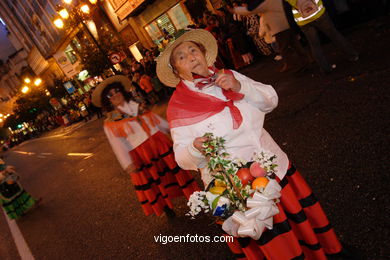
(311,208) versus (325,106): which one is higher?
(311,208)

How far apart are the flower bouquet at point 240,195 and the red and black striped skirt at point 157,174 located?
2.34 meters

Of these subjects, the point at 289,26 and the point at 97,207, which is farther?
the point at 289,26

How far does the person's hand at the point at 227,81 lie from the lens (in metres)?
1.79

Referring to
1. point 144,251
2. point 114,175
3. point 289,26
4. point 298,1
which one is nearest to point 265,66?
point 289,26

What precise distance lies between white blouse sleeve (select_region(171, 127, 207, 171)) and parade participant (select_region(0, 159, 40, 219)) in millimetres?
7358

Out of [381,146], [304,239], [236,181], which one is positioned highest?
[236,181]

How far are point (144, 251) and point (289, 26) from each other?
5.89 metres

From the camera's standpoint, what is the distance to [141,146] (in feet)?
12.7

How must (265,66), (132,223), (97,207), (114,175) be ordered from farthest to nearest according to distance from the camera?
(265,66)
(114,175)
(97,207)
(132,223)

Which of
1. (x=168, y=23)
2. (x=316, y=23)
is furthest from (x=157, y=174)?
(x=168, y=23)

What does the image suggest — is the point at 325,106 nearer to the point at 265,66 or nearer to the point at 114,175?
the point at 265,66

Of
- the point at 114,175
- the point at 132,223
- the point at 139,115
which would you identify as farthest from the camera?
the point at 114,175

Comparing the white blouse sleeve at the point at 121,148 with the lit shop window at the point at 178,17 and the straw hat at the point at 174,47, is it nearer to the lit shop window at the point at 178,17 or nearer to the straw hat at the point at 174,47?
the straw hat at the point at 174,47

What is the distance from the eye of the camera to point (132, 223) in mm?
4816
